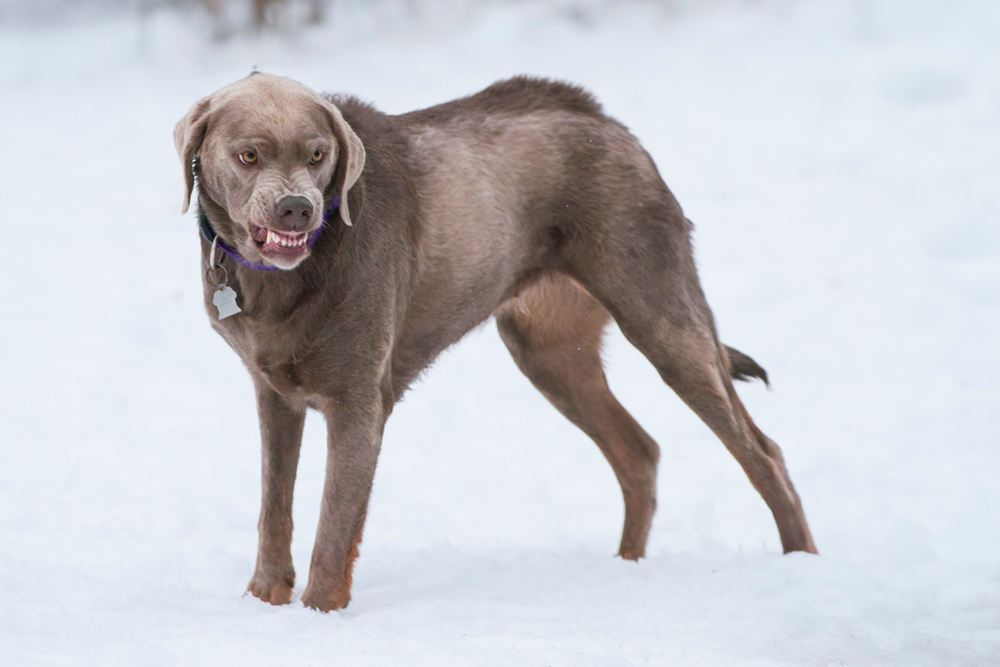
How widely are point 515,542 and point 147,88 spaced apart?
7.85m

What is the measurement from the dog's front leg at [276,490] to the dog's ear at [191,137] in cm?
82

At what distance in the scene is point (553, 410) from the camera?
6945 mm

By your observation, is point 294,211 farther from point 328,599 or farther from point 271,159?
point 328,599

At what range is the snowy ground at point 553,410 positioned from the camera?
3.59m

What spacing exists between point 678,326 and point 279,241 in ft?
5.99

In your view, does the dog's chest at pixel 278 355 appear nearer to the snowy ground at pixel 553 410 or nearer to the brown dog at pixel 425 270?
the brown dog at pixel 425 270

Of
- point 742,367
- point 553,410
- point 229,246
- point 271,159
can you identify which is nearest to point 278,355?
point 229,246

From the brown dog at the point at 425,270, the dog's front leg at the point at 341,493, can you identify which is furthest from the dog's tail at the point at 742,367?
the dog's front leg at the point at 341,493

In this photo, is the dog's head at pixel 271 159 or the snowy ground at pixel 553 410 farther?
the snowy ground at pixel 553 410

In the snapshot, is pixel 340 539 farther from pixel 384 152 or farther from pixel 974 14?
pixel 974 14

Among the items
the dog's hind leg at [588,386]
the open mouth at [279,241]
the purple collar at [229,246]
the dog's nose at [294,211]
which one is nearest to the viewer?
the dog's nose at [294,211]

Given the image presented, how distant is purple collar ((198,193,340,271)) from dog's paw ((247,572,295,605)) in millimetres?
1150

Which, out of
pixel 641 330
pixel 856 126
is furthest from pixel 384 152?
pixel 856 126

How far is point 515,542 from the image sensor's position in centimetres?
508
